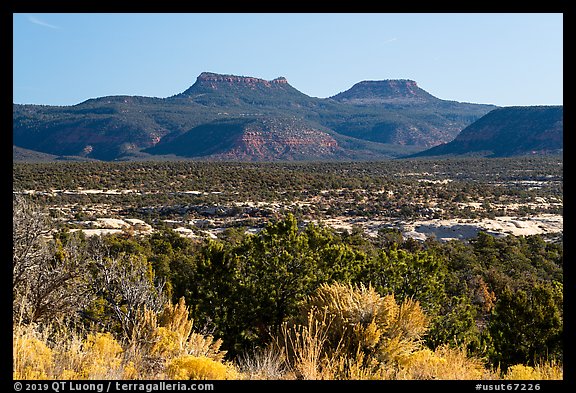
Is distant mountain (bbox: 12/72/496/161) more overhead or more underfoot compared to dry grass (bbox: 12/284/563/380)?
→ more overhead

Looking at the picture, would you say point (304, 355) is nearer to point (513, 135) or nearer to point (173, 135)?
point (513, 135)

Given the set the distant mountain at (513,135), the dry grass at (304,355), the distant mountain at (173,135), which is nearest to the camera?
the dry grass at (304,355)

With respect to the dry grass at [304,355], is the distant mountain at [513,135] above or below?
above

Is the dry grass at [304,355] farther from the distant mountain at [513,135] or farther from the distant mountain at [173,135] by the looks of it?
the distant mountain at [173,135]

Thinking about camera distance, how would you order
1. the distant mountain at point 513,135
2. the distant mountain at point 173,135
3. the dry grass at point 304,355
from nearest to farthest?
1. the dry grass at point 304,355
2. the distant mountain at point 513,135
3. the distant mountain at point 173,135

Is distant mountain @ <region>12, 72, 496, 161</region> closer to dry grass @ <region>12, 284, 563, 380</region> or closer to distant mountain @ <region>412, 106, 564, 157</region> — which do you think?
distant mountain @ <region>412, 106, 564, 157</region>

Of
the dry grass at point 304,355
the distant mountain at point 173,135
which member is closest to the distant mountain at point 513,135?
the distant mountain at point 173,135

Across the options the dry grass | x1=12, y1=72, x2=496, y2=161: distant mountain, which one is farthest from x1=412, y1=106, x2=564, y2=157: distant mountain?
the dry grass

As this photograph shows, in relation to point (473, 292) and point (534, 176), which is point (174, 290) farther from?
point (534, 176)
